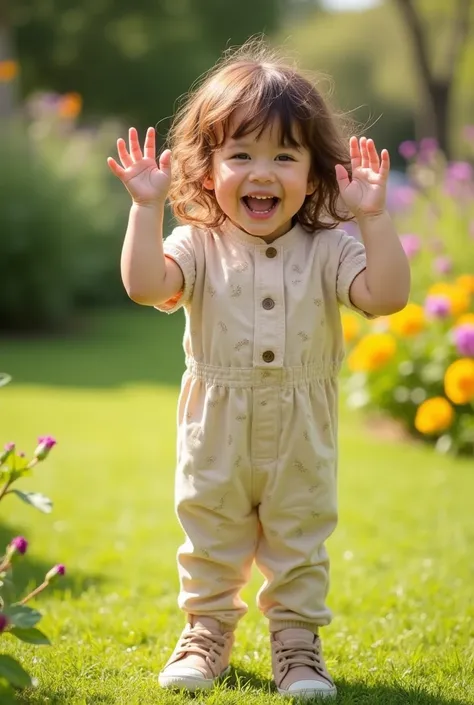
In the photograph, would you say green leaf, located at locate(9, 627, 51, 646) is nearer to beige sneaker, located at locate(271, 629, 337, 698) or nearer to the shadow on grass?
beige sneaker, located at locate(271, 629, 337, 698)

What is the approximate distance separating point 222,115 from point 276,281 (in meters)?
0.40

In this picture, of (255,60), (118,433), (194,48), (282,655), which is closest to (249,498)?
(282,655)

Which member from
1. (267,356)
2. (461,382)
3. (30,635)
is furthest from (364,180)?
(461,382)

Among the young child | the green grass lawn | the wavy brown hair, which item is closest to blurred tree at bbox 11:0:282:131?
the green grass lawn

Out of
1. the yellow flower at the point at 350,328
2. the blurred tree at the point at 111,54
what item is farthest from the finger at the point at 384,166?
the blurred tree at the point at 111,54

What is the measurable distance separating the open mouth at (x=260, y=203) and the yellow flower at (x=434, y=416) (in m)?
3.19

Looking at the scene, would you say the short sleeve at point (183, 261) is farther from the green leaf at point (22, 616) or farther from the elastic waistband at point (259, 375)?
the green leaf at point (22, 616)

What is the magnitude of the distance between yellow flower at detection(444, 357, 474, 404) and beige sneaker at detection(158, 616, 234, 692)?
2.82 m

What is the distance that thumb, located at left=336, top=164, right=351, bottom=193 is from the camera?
7.79ft

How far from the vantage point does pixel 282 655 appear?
2.45m

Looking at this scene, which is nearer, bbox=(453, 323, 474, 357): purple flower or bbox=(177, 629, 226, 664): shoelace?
bbox=(177, 629, 226, 664): shoelace

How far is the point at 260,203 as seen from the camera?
2400 mm

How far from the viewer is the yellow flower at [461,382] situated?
510cm

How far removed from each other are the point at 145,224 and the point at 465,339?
3.22 m
